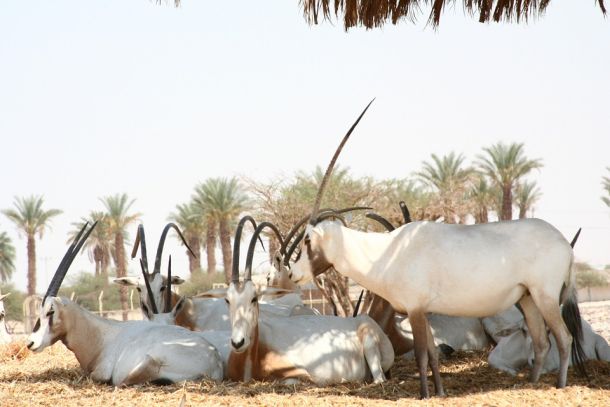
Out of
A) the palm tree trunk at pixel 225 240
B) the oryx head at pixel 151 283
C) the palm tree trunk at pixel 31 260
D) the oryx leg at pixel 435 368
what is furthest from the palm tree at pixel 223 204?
the oryx leg at pixel 435 368

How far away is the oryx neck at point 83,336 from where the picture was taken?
8594 mm

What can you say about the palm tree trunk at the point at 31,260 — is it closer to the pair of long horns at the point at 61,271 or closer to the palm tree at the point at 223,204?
the palm tree at the point at 223,204

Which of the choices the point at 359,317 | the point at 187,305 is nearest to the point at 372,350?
the point at 359,317

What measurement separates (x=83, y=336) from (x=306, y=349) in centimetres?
210

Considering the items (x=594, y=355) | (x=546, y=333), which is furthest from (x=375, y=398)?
(x=594, y=355)

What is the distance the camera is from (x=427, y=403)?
680 centimetres

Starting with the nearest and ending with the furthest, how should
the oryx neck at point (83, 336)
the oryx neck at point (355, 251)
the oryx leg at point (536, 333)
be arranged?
the oryx neck at point (355, 251) → the oryx leg at point (536, 333) → the oryx neck at point (83, 336)

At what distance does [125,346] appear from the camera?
840cm

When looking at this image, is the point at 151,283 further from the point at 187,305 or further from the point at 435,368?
the point at 435,368

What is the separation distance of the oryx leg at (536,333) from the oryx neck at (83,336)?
377 centimetres

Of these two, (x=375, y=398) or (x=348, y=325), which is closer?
(x=375, y=398)

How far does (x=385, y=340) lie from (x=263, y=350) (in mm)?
1181

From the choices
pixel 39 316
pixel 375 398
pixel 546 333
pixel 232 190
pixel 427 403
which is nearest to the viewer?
pixel 427 403

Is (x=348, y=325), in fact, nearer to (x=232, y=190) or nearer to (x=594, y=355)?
(x=594, y=355)
